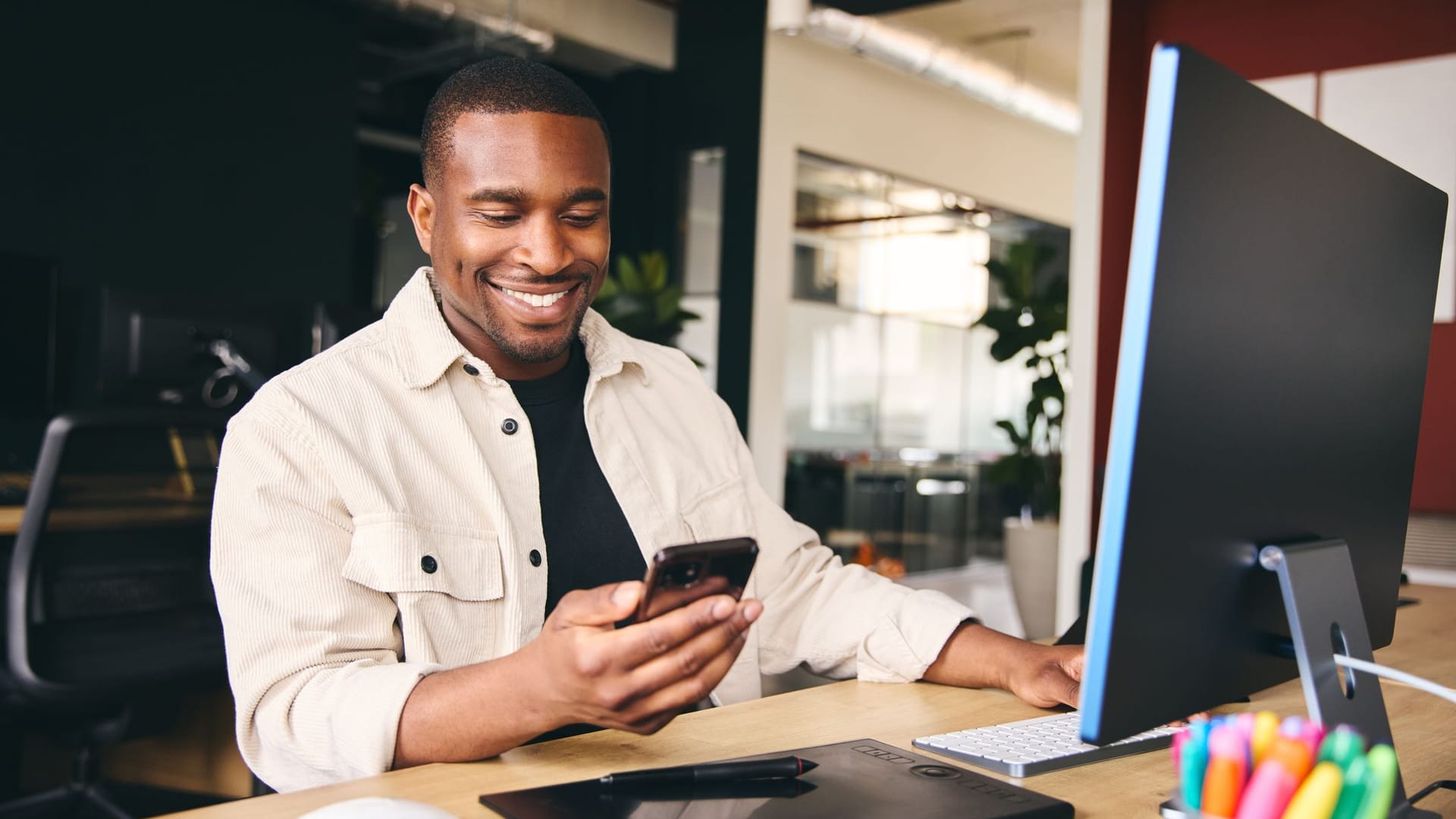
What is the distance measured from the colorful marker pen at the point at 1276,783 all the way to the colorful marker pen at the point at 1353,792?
2 cm

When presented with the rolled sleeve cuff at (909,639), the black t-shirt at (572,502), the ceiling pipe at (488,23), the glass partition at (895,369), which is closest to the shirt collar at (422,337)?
the black t-shirt at (572,502)

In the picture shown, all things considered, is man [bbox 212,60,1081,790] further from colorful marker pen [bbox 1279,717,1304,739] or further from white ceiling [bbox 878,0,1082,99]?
white ceiling [bbox 878,0,1082,99]

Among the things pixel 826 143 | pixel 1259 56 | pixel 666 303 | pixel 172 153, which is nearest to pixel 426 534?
pixel 1259 56

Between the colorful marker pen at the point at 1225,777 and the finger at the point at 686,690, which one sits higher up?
the colorful marker pen at the point at 1225,777

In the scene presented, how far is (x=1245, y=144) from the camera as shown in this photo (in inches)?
31.1

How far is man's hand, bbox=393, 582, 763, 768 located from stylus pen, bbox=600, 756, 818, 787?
40 millimetres

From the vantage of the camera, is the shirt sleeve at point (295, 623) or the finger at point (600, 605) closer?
the finger at point (600, 605)

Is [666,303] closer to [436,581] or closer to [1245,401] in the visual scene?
[436,581]

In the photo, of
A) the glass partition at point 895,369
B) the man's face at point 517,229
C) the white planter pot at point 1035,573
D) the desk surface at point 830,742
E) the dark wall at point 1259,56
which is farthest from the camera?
the glass partition at point 895,369

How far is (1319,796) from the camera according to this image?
0.65m

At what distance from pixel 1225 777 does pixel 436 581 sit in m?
0.84

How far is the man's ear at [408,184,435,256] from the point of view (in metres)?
1.50

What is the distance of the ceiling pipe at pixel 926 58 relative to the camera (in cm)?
559

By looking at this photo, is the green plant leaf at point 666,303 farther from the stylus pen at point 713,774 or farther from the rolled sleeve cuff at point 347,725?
the stylus pen at point 713,774
